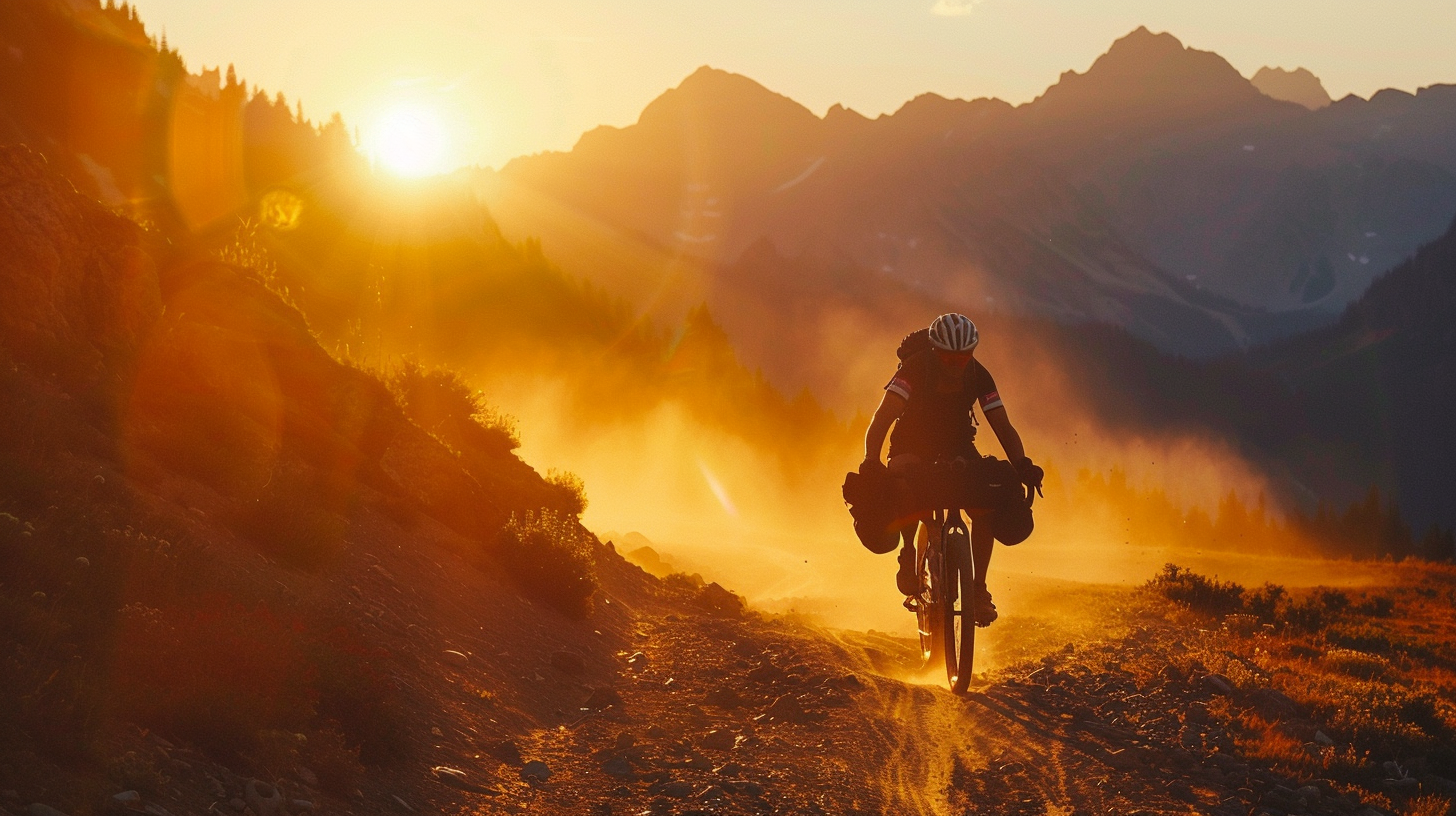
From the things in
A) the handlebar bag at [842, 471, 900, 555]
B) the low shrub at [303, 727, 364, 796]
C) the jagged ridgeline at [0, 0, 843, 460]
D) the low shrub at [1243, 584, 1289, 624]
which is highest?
the jagged ridgeline at [0, 0, 843, 460]

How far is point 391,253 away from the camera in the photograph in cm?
9712

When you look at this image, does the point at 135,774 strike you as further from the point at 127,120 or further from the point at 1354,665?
the point at 127,120

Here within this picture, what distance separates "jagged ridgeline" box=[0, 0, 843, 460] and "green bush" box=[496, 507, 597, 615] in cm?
1803

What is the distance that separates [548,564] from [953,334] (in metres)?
8.09

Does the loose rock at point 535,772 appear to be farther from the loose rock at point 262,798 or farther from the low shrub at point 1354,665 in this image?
the low shrub at point 1354,665

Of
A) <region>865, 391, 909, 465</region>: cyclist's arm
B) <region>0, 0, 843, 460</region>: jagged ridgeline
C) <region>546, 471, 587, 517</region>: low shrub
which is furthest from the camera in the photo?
<region>0, 0, 843, 460</region>: jagged ridgeline

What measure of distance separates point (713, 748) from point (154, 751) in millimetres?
4859

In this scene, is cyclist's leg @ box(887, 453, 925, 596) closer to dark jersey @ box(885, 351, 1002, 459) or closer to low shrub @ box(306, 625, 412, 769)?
dark jersey @ box(885, 351, 1002, 459)

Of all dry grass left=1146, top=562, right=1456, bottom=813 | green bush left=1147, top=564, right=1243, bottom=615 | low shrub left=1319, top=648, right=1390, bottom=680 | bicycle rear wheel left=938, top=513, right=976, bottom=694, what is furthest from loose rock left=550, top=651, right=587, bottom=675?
green bush left=1147, top=564, right=1243, bottom=615

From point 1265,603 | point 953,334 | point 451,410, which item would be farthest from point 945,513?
point 1265,603

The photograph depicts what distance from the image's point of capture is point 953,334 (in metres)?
9.95

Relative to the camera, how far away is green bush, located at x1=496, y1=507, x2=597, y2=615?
15.5 m

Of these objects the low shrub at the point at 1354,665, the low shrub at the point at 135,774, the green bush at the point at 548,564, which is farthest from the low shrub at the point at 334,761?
the low shrub at the point at 1354,665

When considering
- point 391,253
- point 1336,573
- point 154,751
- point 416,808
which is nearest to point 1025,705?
point 416,808
